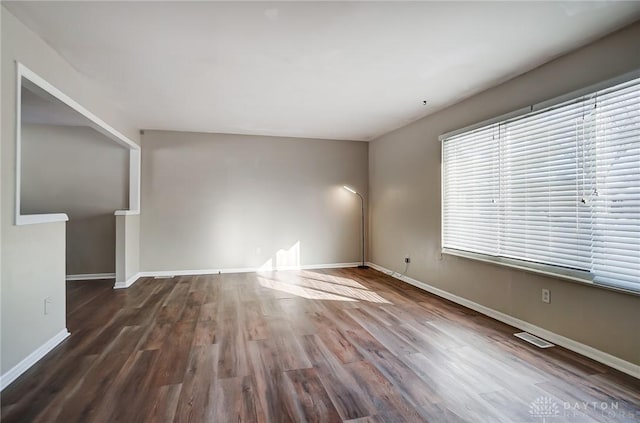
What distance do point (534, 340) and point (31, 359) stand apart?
4.06 metres

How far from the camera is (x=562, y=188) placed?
262cm

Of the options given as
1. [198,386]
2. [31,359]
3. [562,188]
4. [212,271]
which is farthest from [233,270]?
[562,188]

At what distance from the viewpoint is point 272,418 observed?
5.53 feet

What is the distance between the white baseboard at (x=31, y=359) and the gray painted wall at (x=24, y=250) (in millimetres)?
28

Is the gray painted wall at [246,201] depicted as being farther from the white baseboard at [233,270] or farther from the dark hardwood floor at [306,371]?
the dark hardwood floor at [306,371]

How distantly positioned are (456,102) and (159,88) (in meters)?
3.53

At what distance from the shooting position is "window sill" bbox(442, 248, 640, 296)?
2.36 meters

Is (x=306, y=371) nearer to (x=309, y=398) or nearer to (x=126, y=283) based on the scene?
(x=309, y=398)

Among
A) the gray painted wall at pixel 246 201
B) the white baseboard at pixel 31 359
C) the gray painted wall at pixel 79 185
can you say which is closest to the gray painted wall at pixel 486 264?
the gray painted wall at pixel 246 201

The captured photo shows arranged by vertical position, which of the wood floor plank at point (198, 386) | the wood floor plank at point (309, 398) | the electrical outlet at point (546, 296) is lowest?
the wood floor plank at point (198, 386)

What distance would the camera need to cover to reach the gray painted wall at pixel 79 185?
16.0 feet

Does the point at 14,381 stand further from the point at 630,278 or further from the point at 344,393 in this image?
the point at 630,278

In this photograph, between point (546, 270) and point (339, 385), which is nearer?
point (339, 385)

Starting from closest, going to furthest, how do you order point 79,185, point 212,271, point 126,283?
point 126,283
point 79,185
point 212,271
